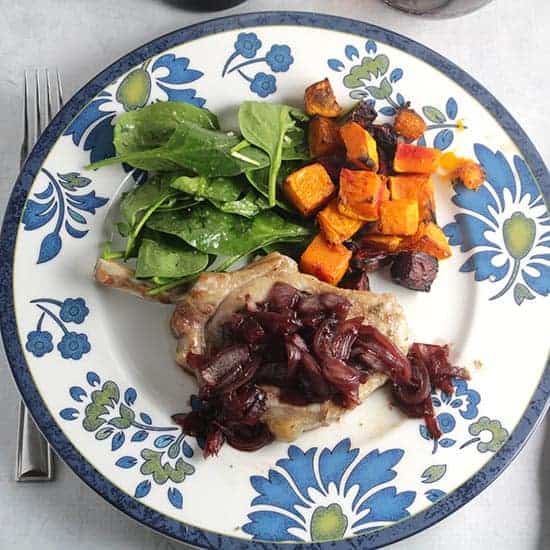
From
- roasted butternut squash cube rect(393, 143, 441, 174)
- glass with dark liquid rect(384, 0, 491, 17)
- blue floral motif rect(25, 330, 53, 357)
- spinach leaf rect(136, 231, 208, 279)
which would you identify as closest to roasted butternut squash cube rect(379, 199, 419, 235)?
roasted butternut squash cube rect(393, 143, 441, 174)

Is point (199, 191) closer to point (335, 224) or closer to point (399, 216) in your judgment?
point (335, 224)

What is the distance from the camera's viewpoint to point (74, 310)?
3.24 meters

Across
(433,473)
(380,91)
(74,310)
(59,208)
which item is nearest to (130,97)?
(59,208)

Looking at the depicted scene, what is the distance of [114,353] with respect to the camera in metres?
3.24

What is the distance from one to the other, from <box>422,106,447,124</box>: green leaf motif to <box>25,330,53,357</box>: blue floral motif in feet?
5.36

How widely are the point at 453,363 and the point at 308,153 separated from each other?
3.08 ft

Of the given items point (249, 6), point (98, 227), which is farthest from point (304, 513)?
point (249, 6)

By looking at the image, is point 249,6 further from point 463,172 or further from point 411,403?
point 411,403

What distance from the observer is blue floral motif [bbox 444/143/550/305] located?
3346 millimetres

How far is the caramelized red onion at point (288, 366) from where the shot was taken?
3.02 metres

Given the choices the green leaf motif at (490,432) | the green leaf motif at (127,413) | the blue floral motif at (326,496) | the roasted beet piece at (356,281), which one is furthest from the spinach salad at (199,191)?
the green leaf motif at (490,432)

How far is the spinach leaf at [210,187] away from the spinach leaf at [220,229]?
2.5 inches

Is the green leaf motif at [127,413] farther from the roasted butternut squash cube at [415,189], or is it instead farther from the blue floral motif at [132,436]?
the roasted butternut squash cube at [415,189]

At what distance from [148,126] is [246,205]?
470 mm
